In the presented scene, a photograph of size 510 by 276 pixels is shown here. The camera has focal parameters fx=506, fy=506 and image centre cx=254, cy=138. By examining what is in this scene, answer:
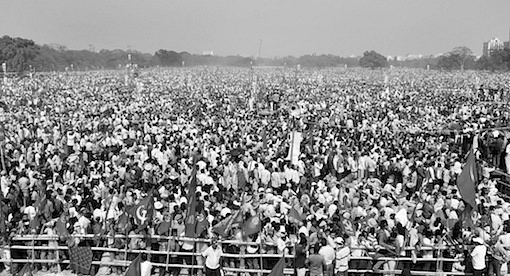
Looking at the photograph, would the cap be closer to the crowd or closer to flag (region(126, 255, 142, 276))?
the crowd

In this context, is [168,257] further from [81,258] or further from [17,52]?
[17,52]

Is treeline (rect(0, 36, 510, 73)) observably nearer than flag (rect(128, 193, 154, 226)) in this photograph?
No

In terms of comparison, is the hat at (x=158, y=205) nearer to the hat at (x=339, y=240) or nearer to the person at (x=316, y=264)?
the person at (x=316, y=264)

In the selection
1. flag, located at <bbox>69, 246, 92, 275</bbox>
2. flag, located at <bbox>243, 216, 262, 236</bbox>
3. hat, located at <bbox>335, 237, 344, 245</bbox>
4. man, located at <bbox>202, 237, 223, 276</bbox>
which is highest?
flag, located at <bbox>243, 216, 262, 236</bbox>

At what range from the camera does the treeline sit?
222 feet

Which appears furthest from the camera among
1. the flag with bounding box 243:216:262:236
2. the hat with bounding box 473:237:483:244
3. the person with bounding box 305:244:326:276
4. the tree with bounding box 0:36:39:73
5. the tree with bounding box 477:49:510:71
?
the tree with bounding box 477:49:510:71

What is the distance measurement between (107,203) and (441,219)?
20.8 ft

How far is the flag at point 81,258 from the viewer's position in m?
8.59

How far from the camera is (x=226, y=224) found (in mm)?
8516

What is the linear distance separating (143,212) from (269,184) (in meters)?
4.70

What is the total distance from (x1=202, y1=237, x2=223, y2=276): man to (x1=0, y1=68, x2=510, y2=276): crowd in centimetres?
3

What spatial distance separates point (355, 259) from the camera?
26.6 ft

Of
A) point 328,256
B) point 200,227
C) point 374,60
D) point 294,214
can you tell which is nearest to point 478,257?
point 328,256

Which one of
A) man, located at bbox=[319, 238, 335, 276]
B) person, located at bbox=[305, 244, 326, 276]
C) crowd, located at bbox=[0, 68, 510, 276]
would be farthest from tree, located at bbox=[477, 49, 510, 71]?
person, located at bbox=[305, 244, 326, 276]
